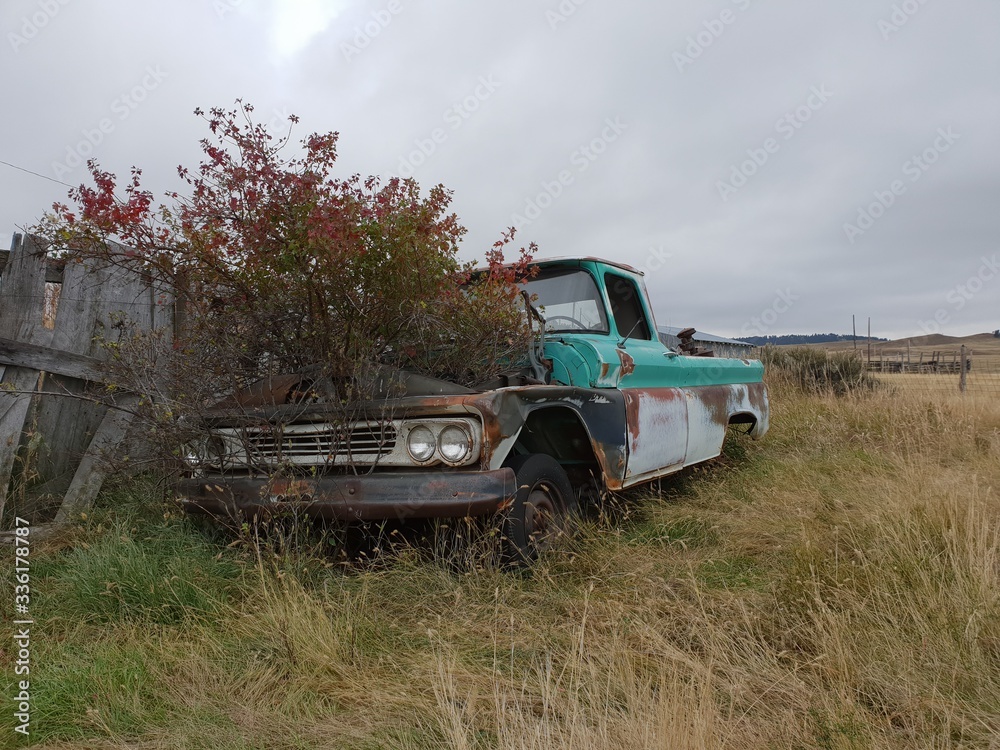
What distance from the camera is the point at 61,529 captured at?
393cm

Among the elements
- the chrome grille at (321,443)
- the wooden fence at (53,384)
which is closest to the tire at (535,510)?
the chrome grille at (321,443)

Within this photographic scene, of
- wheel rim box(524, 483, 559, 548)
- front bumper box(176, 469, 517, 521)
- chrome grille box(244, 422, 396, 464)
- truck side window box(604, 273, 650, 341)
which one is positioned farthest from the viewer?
truck side window box(604, 273, 650, 341)

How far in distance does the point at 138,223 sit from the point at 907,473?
16.2 ft

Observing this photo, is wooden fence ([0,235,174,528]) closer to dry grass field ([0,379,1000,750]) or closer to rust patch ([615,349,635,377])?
dry grass field ([0,379,1000,750])

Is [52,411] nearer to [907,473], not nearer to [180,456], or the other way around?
[180,456]

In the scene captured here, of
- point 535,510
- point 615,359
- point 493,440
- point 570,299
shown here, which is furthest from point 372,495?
point 570,299

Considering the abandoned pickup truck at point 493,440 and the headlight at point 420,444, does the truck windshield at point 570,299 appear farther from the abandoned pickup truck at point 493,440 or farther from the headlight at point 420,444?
the headlight at point 420,444

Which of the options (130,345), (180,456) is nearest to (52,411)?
(130,345)

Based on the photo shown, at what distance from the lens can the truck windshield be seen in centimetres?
444

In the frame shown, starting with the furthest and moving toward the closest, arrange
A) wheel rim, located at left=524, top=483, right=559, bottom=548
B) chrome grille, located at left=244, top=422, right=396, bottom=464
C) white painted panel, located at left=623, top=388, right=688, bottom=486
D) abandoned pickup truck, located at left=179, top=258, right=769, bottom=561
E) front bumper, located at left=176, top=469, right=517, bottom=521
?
1. white painted panel, located at left=623, top=388, right=688, bottom=486
2. wheel rim, located at left=524, top=483, right=559, bottom=548
3. chrome grille, located at left=244, top=422, right=396, bottom=464
4. abandoned pickup truck, located at left=179, top=258, right=769, bottom=561
5. front bumper, located at left=176, top=469, right=517, bottom=521

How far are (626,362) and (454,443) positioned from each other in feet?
5.19

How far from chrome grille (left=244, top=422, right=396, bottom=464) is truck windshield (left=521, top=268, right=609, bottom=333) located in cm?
166

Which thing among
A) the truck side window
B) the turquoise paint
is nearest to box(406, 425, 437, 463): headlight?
the turquoise paint

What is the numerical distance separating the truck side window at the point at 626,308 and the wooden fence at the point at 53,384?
2.87 metres
